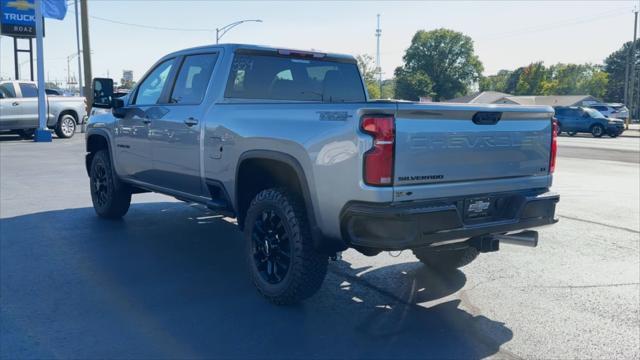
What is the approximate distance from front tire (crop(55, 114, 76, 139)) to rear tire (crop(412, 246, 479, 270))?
1866 centimetres

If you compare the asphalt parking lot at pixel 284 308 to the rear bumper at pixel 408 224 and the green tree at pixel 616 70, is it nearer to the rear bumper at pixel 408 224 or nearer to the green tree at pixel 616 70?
the rear bumper at pixel 408 224

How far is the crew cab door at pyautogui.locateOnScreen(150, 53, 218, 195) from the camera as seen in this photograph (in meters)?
5.53

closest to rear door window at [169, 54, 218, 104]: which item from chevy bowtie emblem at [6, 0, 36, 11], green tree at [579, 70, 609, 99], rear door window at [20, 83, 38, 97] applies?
rear door window at [20, 83, 38, 97]

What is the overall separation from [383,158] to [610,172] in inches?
491

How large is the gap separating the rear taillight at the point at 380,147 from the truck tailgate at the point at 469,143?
1.9 inches

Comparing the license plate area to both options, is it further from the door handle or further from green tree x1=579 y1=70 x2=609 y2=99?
green tree x1=579 y1=70 x2=609 y2=99

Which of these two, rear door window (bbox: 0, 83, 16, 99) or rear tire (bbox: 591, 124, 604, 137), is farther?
rear tire (bbox: 591, 124, 604, 137)

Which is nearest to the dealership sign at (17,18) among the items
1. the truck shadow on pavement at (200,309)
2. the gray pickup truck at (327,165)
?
the truck shadow on pavement at (200,309)

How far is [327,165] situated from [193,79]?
247cm

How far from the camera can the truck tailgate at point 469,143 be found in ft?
12.5

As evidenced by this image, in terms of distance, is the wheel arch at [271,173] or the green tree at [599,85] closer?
the wheel arch at [271,173]

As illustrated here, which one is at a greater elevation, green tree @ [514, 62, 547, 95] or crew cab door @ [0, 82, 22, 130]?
green tree @ [514, 62, 547, 95]

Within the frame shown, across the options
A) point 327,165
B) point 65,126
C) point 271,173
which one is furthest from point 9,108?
point 327,165

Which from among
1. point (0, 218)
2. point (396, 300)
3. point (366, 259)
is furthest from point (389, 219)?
point (0, 218)
